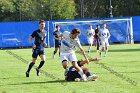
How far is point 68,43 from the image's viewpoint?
16.2 meters

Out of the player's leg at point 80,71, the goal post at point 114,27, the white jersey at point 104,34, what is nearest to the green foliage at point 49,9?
the goal post at point 114,27

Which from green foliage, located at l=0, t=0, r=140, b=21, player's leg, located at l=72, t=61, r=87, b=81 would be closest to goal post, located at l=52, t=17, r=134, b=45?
green foliage, located at l=0, t=0, r=140, b=21

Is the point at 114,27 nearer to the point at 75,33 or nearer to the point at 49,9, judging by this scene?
the point at 49,9

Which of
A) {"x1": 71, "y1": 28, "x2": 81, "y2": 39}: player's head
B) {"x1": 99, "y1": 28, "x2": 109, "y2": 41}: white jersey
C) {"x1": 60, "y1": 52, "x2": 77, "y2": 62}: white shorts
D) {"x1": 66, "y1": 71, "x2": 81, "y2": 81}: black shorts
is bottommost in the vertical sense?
{"x1": 99, "y1": 28, "x2": 109, "y2": 41}: white jersey

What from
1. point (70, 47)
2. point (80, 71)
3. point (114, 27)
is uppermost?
point (70, 47)

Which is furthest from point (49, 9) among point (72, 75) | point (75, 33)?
point (75, 33)

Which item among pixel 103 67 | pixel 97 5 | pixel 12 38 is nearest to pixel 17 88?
pixel 103 67

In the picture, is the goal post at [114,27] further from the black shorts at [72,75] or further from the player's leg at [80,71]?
the player's leg at [80,71]

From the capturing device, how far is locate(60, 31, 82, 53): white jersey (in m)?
16.1

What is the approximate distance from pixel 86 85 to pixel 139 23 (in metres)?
36.6

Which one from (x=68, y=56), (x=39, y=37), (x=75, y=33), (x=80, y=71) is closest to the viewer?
(x=80, y=71)

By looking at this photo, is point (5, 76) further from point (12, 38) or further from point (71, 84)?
point (12, 38)

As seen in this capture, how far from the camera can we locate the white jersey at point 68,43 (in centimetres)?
1608

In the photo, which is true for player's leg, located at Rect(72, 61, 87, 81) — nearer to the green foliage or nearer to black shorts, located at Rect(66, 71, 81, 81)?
black shorts, located at Rect(66, 71, 81, 81)
